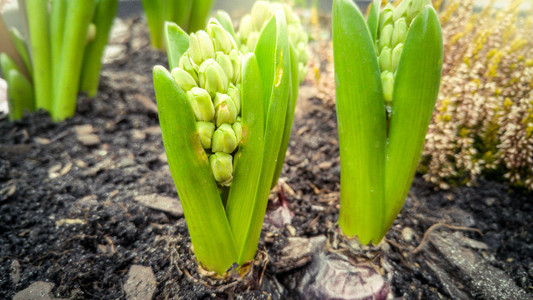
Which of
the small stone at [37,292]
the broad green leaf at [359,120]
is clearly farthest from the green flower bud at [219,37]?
the small stone at [37,292]

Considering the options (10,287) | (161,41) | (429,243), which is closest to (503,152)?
(429,243)

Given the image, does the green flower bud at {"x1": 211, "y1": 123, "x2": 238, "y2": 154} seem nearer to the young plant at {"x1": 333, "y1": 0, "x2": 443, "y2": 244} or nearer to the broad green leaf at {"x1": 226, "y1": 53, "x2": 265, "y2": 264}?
the broad green leaf at {"x1": 226, "y1": 53, "x2": 265, "y2": 264}

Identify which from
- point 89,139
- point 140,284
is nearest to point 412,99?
point 140,284

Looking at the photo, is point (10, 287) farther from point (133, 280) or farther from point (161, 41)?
point (161, 41)

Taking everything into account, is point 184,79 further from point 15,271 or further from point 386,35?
point 15,271

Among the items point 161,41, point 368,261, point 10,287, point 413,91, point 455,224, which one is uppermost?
point 413,91

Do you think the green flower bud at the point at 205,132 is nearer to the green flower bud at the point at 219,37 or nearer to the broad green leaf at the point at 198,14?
the green flower bud at the point at 219,37
